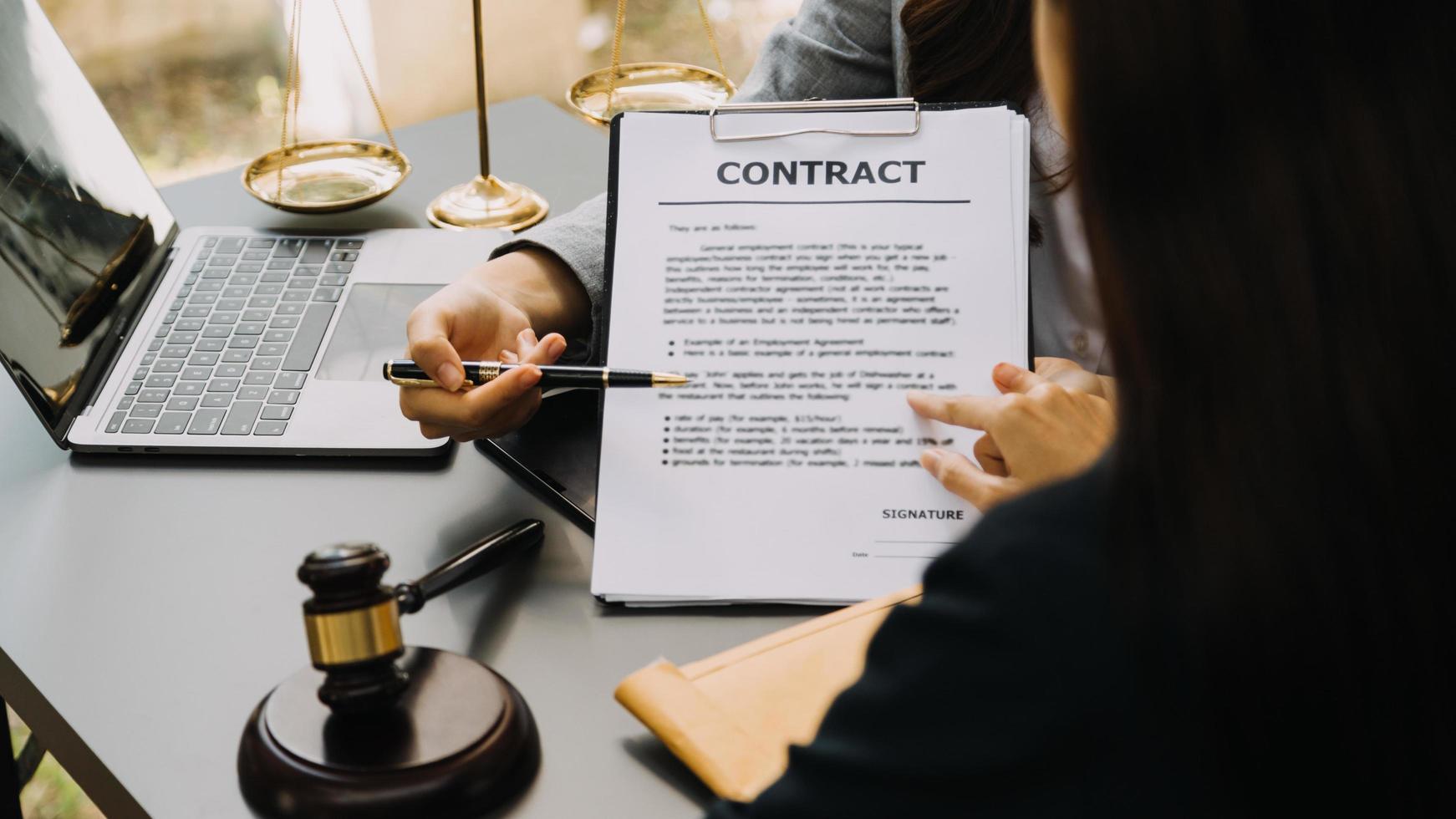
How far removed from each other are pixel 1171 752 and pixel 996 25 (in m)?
0.73

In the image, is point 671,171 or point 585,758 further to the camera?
point 671,171

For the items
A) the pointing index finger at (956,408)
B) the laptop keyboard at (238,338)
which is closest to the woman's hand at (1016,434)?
the pointing index finger at (956,408)

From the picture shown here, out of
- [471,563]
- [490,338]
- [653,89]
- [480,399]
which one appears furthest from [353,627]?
[653,89]

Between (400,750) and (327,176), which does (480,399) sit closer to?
(400,750)

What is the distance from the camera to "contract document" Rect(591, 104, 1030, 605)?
0.69 m

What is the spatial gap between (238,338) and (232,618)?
12.3 inches

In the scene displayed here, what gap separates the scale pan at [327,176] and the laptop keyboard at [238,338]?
46mm

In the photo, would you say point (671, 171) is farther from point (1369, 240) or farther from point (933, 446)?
point (1369, 240)

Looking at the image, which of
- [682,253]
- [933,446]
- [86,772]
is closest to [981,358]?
[933,446]

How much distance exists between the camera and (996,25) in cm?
99

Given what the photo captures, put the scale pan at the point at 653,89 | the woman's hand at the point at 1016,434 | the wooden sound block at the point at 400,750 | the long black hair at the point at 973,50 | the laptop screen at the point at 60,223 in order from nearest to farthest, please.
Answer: the wooden sound block at the point at 400,750 < the woman's hand at the point at 1016,434 < the laptop screen at the point at 60,223 < the long black hair at the point at 973,50 < the scale pan at the point at 653,89

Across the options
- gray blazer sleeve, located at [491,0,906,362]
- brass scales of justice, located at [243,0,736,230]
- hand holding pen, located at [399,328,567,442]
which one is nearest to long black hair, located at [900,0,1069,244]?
gray blazer sleeve, located at [491,0,906,362]

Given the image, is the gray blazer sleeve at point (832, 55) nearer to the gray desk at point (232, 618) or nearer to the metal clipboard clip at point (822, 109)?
the metal clipboard clip at point (822, 109)

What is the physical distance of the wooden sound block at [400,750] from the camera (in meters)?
0.53
